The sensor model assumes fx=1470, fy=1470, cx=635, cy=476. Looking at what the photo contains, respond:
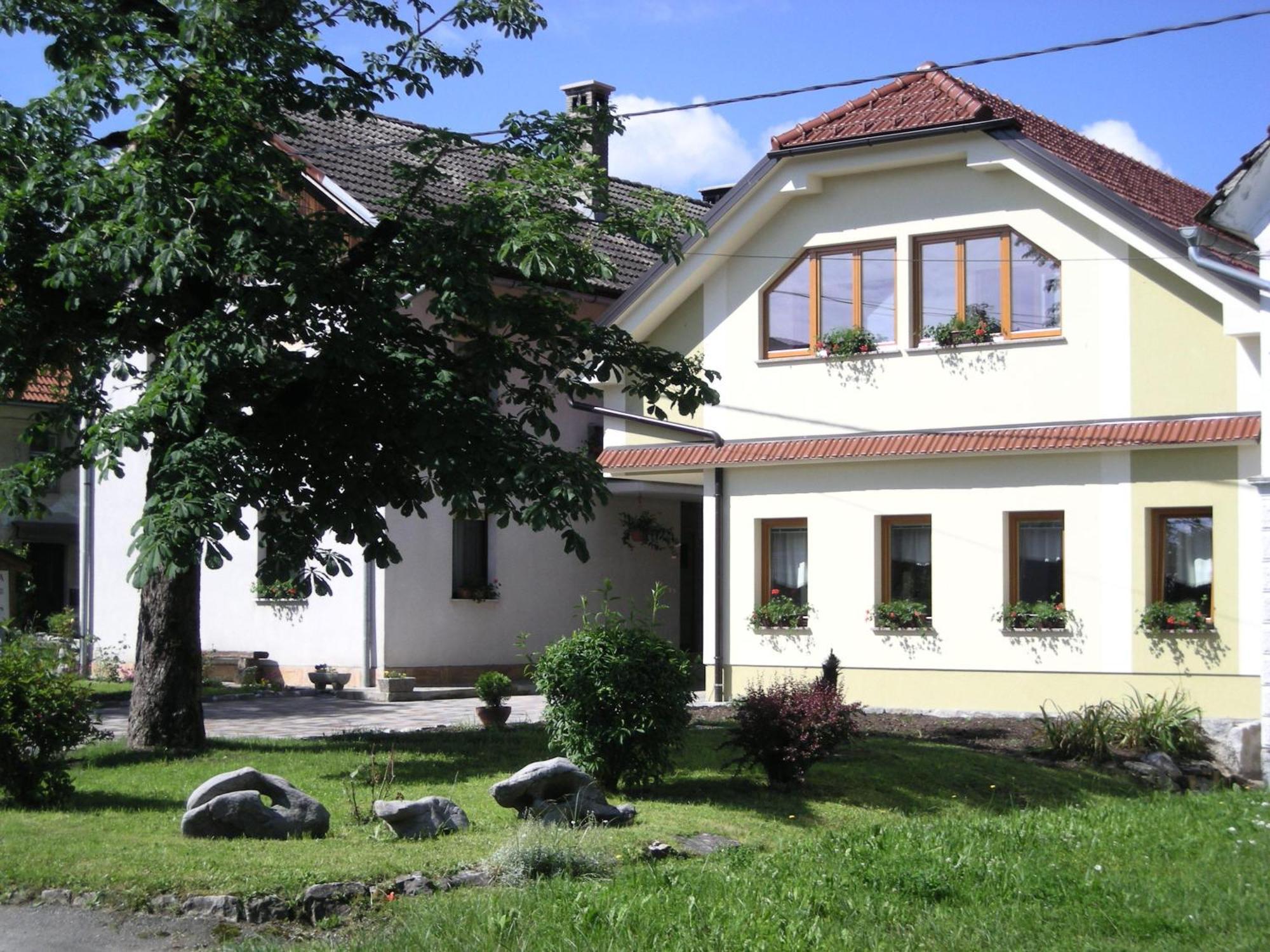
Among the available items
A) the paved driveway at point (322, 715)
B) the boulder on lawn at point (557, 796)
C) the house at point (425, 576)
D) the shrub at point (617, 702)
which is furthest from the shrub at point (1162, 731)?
the house at point (425, 576)

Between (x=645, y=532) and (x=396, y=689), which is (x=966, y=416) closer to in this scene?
(x=645, y=532)

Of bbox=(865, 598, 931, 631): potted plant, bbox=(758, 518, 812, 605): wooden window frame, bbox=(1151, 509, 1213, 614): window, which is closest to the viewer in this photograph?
bbox=(1151, 509, 1213, 614): window

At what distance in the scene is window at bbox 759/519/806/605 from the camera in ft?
66.6

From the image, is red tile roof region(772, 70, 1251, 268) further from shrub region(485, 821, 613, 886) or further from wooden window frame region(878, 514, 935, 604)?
shrub region(485, 821, 613, 886)

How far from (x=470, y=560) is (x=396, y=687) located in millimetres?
3339

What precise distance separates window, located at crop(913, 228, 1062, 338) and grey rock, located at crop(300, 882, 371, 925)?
1269 cm

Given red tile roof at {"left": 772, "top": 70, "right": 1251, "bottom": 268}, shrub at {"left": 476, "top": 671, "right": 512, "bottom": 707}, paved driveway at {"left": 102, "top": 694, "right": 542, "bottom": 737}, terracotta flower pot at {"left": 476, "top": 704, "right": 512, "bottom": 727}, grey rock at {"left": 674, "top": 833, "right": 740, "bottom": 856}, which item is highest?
red tile roof at {"left": 772, "top": 70, "right": 1251, "bottom": 268}

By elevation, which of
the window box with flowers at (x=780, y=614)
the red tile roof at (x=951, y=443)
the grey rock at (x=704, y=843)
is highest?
the red tile roof at (x=951, y=443)

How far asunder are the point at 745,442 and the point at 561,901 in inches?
511

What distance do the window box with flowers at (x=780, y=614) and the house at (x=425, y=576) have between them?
3.27 meters

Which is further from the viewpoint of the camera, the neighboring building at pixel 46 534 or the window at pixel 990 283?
Answer: the neighboring building at pixel 46 534

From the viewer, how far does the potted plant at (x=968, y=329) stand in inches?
737

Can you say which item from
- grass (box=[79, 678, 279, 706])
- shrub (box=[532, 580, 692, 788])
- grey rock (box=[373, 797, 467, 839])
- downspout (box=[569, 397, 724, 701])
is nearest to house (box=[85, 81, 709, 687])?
grass (box=[79, 678, 279, 706])

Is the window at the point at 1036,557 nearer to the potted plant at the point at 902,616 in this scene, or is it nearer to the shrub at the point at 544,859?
the potted plant at the point at 902,616
